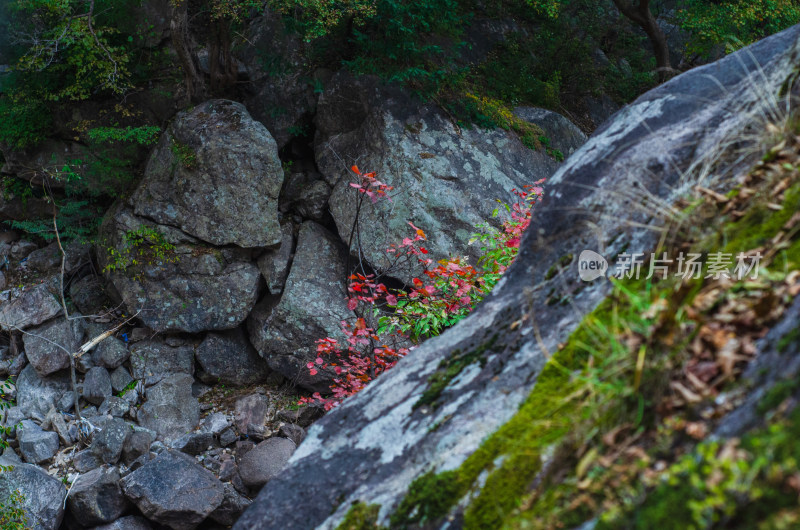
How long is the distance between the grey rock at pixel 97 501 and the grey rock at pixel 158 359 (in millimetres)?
1994

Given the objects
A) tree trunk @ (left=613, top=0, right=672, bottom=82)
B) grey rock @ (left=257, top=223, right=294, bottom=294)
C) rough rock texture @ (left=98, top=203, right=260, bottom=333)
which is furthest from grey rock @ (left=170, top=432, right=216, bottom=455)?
tree trunk @ (left=613, top=0, right=672, bottom=82)

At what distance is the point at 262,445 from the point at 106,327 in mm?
3107

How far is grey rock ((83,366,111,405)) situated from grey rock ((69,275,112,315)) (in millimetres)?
1102

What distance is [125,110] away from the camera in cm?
796

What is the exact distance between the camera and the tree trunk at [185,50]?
24.2 feet

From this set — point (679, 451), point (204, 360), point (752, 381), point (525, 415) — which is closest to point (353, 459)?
point (525, 415)

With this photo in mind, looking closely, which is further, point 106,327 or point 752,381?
point 106,327

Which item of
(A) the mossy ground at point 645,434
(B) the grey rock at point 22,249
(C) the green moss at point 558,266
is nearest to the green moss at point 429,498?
(A) the mossy ground at point 645,434

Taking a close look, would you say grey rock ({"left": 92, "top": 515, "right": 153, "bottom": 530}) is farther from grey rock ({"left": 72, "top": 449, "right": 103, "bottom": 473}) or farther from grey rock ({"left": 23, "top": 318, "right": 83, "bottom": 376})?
grey rock ({"left": 23, "top": 318, "right": 83, "bottom": 376})

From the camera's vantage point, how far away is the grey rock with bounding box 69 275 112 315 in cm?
819

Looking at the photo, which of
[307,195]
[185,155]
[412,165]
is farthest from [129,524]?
[412,165]

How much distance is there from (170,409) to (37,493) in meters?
1.87

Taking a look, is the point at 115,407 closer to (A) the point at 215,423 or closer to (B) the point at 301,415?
(A) the point at 215,423

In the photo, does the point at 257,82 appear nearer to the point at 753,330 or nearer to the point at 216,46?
the point at 216,46
